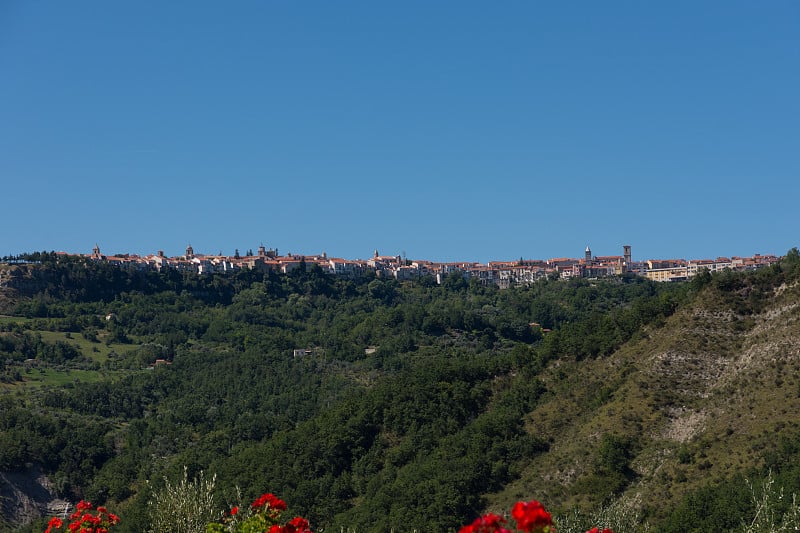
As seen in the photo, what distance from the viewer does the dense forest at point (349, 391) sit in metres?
56.8

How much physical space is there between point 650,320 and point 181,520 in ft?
173

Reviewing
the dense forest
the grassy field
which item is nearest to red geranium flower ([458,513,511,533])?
the dense forest

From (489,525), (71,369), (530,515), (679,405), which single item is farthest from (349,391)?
(530,515)

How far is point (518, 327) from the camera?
472ft

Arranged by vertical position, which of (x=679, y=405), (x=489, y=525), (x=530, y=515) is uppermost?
(x=530, y=515)

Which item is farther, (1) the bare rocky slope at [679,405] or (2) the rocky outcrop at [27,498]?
(2) the rocky outcrop at [27,498]

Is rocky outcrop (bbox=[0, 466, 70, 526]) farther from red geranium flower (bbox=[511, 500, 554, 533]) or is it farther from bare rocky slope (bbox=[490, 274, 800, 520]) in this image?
red geranium flower (bbox=[511, 500, 554, 533])

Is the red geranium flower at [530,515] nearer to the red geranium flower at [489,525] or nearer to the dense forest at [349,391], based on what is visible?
the red geranium flower at [489,525]

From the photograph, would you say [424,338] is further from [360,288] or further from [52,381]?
[360,288]

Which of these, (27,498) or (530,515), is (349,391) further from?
(530,515)

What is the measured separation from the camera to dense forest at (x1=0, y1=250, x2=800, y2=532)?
56781 millimetres

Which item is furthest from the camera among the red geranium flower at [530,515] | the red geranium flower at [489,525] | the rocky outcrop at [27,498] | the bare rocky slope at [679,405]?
the rocky outcrop at [27,498]

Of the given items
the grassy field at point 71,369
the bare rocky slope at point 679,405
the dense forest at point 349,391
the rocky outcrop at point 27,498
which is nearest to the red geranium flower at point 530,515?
the dense forest at point 349,391

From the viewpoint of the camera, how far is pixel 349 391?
4286 inches
